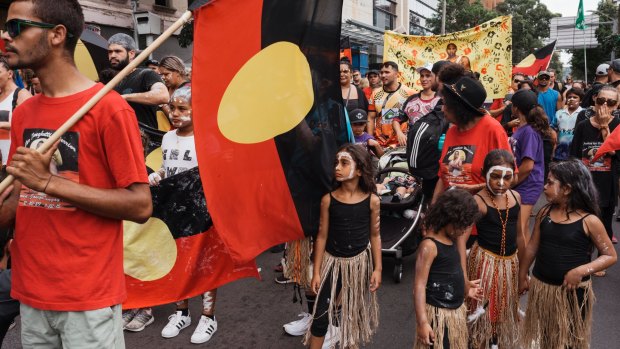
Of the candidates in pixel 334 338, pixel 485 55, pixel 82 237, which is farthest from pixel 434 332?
pixel 485 55

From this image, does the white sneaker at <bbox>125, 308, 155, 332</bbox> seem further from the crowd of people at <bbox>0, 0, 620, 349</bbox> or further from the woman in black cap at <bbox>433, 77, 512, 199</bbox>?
the woman in black cap at <bbox>433, 77, 512, 199</bbox>

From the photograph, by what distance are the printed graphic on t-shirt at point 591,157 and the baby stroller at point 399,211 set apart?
1967 mm

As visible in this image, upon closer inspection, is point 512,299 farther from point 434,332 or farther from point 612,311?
point 612,311

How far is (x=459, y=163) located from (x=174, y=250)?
2.24 metres

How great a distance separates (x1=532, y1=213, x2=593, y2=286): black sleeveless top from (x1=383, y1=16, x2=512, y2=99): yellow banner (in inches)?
221

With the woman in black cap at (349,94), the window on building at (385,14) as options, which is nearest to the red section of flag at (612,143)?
the woman in black cap at (349,94)

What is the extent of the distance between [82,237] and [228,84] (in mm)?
1070

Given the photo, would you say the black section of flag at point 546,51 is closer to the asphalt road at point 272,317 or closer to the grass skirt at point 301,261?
the asphalt road at point 272,317

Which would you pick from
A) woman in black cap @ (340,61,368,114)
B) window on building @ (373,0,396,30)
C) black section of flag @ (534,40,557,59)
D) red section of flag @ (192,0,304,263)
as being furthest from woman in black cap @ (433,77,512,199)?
window on building @ (373,0,396,30)

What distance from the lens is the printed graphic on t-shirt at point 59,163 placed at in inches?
71.2

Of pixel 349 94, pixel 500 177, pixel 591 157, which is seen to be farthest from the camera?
pixel 349 94

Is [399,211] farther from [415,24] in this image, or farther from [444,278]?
[415,24]

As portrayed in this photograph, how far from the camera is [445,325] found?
2.94 meters

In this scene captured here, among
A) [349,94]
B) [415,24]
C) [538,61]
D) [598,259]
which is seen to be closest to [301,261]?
[598,259]
